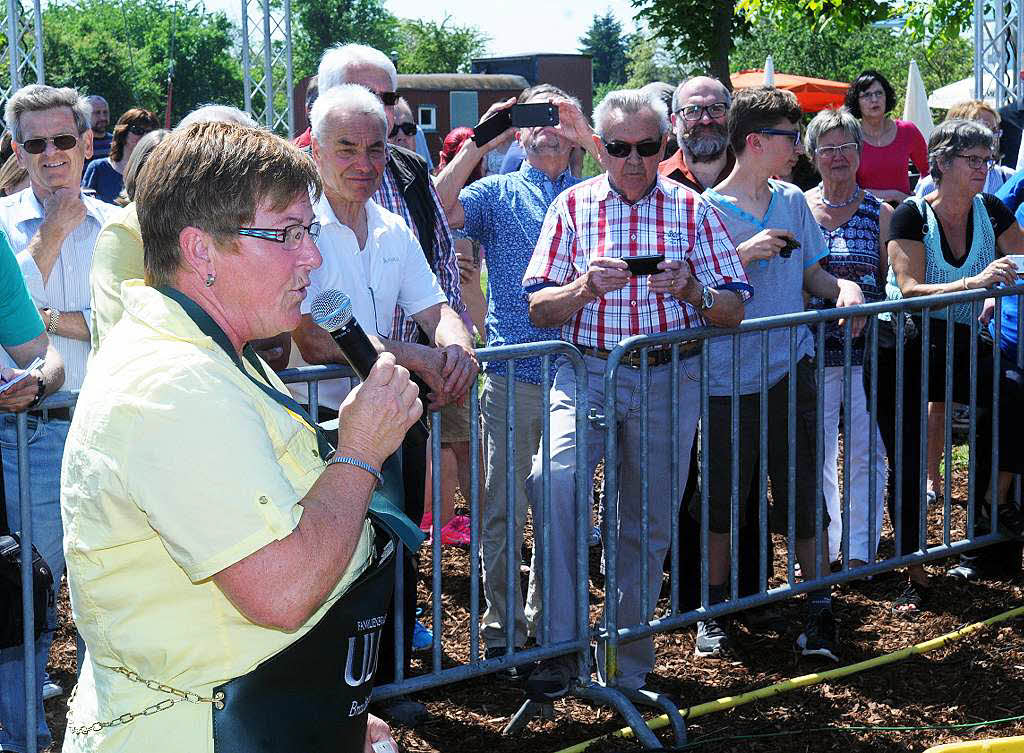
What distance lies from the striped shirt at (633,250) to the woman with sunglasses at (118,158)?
4.93 m

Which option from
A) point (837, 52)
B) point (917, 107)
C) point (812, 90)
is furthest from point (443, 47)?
point (917, 107)

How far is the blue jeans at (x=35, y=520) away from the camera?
4176 mm

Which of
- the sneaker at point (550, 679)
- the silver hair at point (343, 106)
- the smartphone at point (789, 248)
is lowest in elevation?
the sneaker at point (550, 679)

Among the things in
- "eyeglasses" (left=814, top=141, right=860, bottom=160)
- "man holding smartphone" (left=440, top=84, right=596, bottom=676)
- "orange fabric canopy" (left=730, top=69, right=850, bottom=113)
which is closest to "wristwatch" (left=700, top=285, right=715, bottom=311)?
"man holding smartphone" (left=440, top=84, right=596, bottom=676)

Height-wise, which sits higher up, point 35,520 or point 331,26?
point 331,26

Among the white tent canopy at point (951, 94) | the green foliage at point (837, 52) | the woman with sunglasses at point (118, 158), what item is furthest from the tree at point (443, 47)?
the woman with sunglasses at point (118, 158)

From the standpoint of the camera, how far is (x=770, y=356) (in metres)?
5.57

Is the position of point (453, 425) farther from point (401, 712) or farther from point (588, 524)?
point (401, 712)

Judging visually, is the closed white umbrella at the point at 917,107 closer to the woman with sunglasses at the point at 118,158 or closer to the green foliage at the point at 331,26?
the woman with sunglasses at the point at 118,158

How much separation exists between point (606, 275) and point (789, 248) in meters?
1.15

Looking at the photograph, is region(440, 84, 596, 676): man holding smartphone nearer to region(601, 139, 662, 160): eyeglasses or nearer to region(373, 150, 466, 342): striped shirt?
region(373, 150, 466, 342): striped shirt

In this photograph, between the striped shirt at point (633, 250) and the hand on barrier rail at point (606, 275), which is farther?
the striped shirt at point (633, 250)

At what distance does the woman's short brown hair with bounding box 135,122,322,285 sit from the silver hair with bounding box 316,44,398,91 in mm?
3134

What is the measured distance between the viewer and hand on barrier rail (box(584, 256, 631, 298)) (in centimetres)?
478
